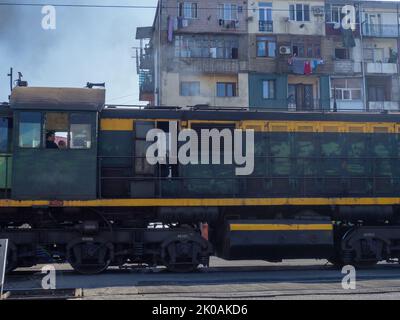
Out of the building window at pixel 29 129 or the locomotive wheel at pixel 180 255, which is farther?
the locomotive wheel at pixel 180 255

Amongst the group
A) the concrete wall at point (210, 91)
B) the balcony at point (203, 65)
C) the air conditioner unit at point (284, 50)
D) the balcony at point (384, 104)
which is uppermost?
the air conditioner unit at point (284, 50)

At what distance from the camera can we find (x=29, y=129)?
38.0ft

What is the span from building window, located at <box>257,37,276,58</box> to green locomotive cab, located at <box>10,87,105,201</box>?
28.5 m

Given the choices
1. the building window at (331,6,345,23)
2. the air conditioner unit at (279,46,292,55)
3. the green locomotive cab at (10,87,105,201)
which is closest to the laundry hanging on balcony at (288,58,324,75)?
the air conditioner unit at (279,46,292,55)

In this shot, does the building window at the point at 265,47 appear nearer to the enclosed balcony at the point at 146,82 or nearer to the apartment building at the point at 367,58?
the apartment building at the point at 367,58

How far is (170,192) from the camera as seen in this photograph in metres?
12.4

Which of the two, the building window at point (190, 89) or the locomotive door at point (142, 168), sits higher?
the building window at point (190, 89)

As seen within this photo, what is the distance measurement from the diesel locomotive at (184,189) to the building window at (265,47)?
2576cm

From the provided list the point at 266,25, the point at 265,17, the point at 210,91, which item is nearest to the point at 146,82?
the point at 210,91

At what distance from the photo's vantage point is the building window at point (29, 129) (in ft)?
37.9

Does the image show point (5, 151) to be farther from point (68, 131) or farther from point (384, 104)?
point (384, 104)

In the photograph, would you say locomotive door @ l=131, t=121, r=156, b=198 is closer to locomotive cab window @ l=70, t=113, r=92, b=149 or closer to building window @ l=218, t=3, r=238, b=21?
locomotive cab window @ l=70, t=113, r=92, b=149

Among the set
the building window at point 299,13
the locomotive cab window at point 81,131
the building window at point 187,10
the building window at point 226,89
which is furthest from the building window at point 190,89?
the locomotive cab window at point 81,131
